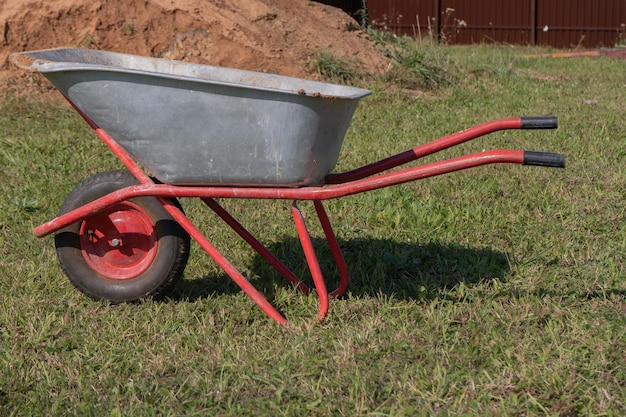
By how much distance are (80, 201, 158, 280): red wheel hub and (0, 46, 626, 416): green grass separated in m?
0.16

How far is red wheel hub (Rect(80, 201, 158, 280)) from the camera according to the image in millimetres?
3346

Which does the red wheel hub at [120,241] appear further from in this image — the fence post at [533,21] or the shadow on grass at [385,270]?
the fence post at [533,21]

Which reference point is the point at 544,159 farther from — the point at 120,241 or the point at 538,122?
the point at 120,241

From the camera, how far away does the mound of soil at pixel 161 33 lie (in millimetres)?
7250

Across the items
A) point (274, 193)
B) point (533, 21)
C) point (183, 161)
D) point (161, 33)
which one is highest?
point (161, 33)

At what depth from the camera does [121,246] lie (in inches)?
134

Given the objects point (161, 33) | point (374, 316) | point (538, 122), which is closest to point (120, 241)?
point (374, 316)

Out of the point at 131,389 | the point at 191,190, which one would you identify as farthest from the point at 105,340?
the point at 191,190

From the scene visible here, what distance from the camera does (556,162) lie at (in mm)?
2621

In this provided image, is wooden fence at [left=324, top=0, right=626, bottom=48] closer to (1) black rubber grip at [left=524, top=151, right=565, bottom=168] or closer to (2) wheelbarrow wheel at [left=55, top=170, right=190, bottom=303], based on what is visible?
(2) wheelbarrow wheel at [left=55, top=170, right=190, bottom=303]

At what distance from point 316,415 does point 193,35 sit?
18.0 feet

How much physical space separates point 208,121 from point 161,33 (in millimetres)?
4815

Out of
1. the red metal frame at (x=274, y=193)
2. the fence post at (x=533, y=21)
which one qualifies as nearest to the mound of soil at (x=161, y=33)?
the red metal frame at (x=274, y=193)

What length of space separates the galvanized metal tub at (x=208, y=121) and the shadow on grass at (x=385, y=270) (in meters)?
0.69
